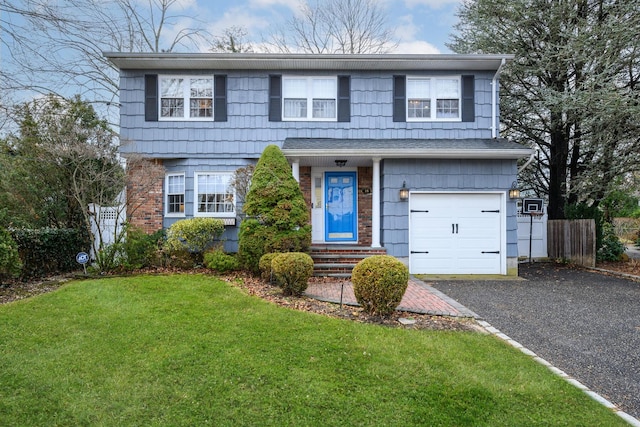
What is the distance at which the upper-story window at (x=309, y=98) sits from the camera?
10.0 m

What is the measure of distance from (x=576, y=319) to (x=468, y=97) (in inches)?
253

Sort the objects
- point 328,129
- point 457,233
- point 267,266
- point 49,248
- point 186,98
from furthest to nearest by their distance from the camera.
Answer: point 328,129, point 186,98, point 457,233, point 49,248, point 267,266

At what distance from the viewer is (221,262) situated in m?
8.16

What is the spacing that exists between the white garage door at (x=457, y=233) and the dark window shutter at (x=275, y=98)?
421 centimetres

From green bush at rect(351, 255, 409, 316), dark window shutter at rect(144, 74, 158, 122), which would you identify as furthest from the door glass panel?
green bush at rect(351, 255, 409, 316)

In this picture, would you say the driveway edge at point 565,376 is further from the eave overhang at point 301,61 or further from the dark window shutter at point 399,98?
the eave overhang at point 301,61

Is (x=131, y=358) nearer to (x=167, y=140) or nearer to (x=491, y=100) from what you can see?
(x=167, y=140)

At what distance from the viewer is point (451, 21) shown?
14.3 metres

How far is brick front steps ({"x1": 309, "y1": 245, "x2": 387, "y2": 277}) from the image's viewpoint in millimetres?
8516

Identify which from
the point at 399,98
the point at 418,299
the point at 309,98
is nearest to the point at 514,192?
the point at 399,98

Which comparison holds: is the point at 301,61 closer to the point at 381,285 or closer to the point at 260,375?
the point at 381,285

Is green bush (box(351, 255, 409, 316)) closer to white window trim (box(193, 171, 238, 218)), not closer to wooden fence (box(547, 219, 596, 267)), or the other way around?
white window trim (box(193, 171, 238, 218))

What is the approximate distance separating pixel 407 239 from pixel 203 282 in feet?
16.1

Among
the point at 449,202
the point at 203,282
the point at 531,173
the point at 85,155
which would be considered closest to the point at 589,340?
the point at 449,202
